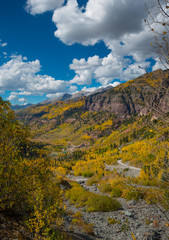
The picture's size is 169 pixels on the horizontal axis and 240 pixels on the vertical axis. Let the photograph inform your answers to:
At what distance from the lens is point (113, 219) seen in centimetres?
1653

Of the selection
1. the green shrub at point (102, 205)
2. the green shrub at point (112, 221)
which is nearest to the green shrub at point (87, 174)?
the green shrub at point (102, 205)

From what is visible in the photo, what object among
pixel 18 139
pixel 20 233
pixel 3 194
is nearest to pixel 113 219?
pixel 20 233

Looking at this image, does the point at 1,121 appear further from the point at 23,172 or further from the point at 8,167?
the point at 23,172

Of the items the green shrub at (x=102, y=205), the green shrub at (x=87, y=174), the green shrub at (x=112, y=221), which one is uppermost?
the green shrub at (x=112, y=221)

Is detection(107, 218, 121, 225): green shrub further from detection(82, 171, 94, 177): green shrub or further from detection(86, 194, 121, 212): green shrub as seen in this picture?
detection(82, 171, 94, 177): green shrub

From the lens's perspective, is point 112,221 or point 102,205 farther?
point 102,205

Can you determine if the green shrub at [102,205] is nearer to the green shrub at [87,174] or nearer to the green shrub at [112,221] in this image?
the green shrub at [112,221]

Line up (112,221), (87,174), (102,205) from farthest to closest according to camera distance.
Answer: (87,174)
(102,205)
(112,221)

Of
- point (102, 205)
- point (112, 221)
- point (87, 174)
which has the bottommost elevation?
point (87, 174)

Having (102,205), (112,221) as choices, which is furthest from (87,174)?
(112,221)

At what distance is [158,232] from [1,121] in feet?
54.8

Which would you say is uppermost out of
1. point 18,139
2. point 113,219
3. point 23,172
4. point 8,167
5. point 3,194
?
point 18,139

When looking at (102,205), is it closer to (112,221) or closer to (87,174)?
(112,221)

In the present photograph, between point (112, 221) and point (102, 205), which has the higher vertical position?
point (112, 221)
